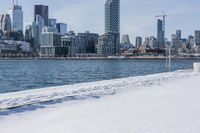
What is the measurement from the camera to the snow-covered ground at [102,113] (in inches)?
394

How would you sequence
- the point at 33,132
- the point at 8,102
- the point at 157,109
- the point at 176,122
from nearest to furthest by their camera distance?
the point at 33,132 → the point at 176,122 → the point at 157,109 → the point at 8,102

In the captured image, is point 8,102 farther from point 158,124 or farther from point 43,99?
point 158,124

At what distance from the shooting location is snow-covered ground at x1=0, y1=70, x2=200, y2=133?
10008mm

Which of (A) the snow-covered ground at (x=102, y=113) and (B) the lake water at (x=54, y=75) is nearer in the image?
(A) the snow-covered ground at (x=102, y=113)

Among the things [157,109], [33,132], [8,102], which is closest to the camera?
[33,132]

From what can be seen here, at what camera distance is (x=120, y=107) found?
13.4m

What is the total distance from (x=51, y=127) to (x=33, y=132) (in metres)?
0.57

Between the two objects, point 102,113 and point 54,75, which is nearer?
point 102,113

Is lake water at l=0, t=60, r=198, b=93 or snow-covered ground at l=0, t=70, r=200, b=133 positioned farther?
lake water at l=0, t=60, r=198, b=93

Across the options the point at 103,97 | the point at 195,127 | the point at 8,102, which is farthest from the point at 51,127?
the point at 103,97

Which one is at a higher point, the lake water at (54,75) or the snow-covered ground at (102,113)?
the snow-covered ground at (102,113)

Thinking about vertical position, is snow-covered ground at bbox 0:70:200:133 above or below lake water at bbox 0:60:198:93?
above

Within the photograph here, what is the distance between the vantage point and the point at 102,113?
1215cm

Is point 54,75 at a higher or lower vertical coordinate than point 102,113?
lower
